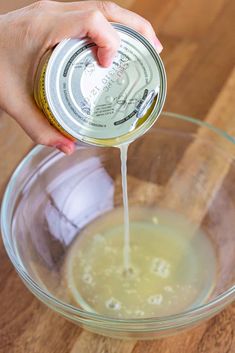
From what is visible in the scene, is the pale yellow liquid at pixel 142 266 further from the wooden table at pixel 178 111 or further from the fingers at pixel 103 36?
the fingers at pixel 103 36

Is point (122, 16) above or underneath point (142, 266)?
above

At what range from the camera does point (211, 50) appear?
1470mm

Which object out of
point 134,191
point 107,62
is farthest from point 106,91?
point 134,191

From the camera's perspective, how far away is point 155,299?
1080mm

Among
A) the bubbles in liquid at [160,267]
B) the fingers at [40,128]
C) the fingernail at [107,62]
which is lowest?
the bubbles in liquid at [160,267]

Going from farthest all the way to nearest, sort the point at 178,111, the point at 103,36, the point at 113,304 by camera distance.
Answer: the point at 178,111, the point at 113,304, the point at 103,36

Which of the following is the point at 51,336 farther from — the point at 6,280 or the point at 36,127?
the point at 36,127

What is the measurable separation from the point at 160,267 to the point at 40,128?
0.38 meters

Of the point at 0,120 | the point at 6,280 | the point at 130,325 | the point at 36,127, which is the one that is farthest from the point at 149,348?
the point at 0,120

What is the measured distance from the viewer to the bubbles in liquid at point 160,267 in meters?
1.13

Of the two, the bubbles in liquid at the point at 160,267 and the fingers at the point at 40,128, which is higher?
the fingers at the point at 40,128

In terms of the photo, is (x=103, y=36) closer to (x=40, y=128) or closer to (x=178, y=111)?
(x=40, y=128)

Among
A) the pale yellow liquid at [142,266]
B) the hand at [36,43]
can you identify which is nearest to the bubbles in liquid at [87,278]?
the pale yellow liquid at [142,266]

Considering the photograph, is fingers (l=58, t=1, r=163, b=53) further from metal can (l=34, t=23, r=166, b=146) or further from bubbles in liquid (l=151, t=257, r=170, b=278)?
bubbles in liquid (l=151, t=257, r=170, b=278)
